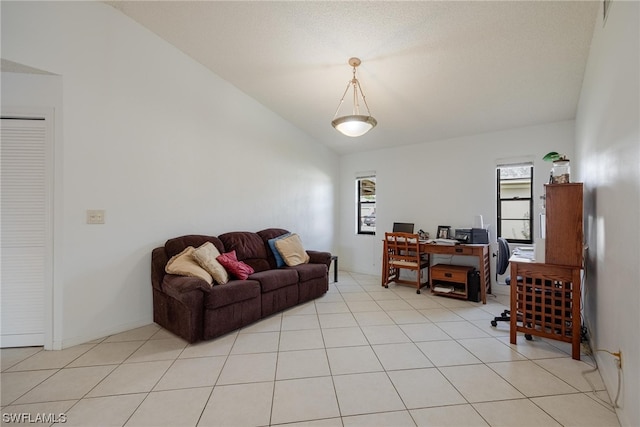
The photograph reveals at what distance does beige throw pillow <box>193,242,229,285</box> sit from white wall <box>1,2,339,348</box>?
1.85 ft

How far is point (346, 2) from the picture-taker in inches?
83.6

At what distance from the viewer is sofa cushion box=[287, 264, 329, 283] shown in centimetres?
355

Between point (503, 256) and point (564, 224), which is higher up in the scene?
point (564, 224)

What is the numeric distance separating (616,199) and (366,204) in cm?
413

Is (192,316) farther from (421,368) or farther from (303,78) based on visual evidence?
(303,78)

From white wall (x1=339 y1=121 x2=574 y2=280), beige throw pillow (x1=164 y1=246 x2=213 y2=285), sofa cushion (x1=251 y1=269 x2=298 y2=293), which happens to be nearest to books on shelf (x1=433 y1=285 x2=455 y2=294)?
white wall (x1=339 y1=121 x2=574 y2=280)

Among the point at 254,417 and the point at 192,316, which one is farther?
the point at 192,316

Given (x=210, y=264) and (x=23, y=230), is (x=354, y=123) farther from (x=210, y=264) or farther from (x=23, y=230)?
(x=23, y=230)

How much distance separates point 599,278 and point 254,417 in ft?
8.95

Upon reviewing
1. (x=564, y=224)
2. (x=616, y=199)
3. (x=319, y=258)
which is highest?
(x=616, y=199)

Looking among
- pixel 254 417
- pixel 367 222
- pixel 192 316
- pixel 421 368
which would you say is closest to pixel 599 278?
pixel 421 368

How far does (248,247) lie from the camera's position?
11.8 ft

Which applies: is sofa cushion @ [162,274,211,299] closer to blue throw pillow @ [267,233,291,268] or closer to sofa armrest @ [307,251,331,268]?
blue throw pillow @ [267,233,291,268]

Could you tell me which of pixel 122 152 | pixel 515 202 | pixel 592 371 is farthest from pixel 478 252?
pixel 122 152
